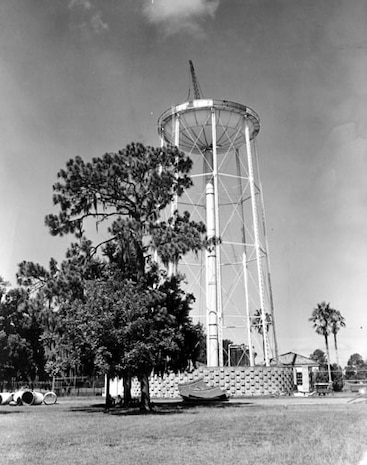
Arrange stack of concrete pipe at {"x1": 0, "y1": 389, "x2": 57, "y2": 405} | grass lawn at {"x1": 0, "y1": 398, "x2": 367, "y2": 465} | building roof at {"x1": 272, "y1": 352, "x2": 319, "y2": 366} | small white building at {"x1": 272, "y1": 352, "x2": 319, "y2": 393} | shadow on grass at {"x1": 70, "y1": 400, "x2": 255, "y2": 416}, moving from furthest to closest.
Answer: building roof at {"x1": 272, "y1": 352, "x2": 319, "y2": 366} < small white building at {"x1": 272, "y1": 352, "x2": 319, "y2": 393} < stack of concrete pipe at {"x1": 0, "y1": 389, "x2": 57, "y2": 405} < shadow on grass at {"x1": 70, "y1": 400, "x2": 255, "y2": 416} < grass lawn at {"x1": 0, "y1": 398, "x2": 367, "y2": 465}

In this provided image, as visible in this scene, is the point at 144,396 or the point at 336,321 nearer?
the point at 144,396

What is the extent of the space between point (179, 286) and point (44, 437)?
1731 cm

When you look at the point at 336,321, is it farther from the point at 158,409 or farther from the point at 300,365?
the point at 158,409

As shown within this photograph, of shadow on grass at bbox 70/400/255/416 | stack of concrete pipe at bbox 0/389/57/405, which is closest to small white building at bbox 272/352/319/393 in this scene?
stack of concrete pipe at bbox 0/389/57/405

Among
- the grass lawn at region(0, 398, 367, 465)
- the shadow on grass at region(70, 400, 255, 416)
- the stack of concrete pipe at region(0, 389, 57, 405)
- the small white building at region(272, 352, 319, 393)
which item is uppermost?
the small white building at region(272, 352, 319, 393)

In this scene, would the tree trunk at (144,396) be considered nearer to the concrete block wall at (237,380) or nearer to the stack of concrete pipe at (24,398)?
the stack of concrete pipe at (24,398)

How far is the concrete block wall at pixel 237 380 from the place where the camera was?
1704 inches

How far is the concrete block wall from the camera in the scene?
142ft

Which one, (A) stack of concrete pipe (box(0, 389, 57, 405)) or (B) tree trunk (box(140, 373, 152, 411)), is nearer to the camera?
(B) tree trunk (box(140, 373, 152, 411))

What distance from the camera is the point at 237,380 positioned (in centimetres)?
4356

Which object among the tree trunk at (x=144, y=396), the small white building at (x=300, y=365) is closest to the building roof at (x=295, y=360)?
the small white building at (x=300, y=365)

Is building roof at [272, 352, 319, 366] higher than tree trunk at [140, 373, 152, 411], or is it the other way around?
building roof at [272, 352, 319, 366]

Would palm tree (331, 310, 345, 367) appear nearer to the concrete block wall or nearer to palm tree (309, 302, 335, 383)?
palm tree (309, 302, 335, 383)

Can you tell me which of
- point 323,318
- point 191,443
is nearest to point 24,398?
point 191,443
